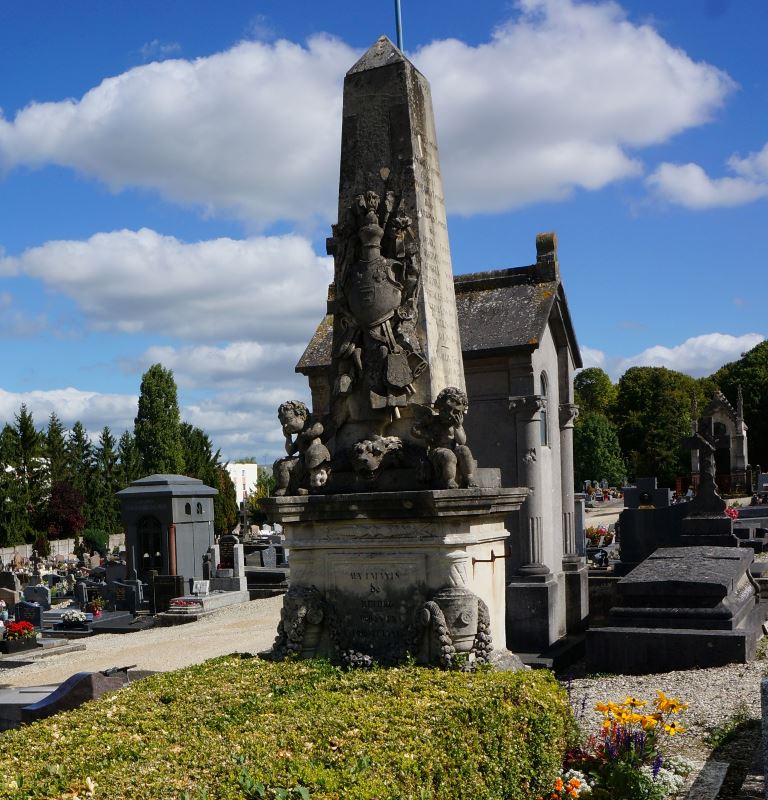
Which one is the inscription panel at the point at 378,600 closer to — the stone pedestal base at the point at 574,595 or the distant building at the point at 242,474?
the stone pedestal base at the point at 574,595

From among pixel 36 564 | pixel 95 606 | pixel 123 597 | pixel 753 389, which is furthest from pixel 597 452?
pixel 95 606

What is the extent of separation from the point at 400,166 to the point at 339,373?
213 cm

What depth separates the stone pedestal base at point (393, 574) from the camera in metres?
7.67

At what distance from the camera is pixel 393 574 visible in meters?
8.02

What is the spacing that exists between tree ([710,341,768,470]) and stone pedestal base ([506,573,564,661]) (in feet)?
171

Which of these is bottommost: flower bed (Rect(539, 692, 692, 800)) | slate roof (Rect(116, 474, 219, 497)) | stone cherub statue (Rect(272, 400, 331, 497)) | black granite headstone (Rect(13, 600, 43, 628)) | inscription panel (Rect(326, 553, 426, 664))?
black granite headstone (Rect(13, 600, 43, 628))

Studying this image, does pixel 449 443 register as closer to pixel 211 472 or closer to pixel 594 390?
pixel 211 472

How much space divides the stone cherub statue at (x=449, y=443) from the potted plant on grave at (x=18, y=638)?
15.3 metres

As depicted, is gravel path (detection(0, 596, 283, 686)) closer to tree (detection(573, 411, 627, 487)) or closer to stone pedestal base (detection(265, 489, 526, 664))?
stone pedestal base (detection(265, 489, 526, 664))

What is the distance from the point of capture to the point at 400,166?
348 inches

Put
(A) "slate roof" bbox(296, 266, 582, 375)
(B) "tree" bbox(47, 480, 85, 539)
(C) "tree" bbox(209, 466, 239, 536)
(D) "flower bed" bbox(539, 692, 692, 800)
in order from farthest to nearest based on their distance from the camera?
1. (C) "tree" bbox(209, 466, 239, 536)
2. (B) "tree" bbox(47, 480, 85, 539)
3. (A) "slate roof" bbox(296, 266, 582, 375)
4. (D) "flower bed" bbox(539, 692, 692, 800)

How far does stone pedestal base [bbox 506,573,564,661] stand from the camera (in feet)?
45.6

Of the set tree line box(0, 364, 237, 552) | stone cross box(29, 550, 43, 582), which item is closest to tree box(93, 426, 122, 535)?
tree line box(0, 364, 237, 552)

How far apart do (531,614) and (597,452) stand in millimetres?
55211
